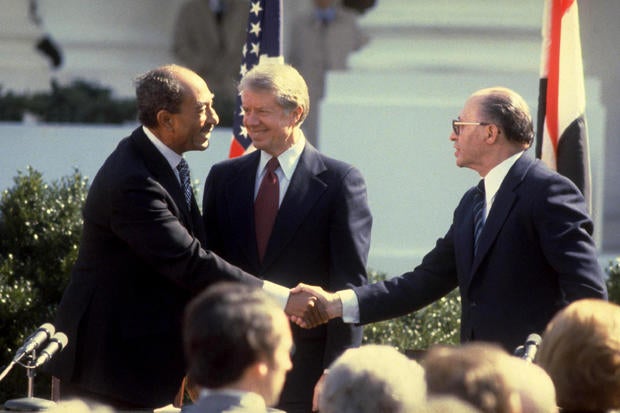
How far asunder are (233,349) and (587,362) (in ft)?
3.05

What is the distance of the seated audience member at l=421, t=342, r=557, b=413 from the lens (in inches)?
127

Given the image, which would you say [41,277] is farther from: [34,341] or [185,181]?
[34,341]

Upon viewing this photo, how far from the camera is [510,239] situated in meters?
5.13

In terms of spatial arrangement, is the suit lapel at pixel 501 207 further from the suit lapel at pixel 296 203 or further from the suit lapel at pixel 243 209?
the suit lapel at pixel 243 209

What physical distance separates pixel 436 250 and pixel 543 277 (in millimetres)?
808

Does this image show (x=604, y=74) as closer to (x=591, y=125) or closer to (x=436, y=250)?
(x=591, y=125)

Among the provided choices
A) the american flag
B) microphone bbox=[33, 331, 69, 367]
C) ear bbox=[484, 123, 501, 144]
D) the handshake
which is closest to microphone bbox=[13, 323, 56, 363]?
microphone bbox=[33, 331, 69, 367]

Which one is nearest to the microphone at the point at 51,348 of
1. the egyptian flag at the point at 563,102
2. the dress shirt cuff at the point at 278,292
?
the dress shirt cuff at the point at 278,292

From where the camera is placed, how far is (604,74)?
13625 mm

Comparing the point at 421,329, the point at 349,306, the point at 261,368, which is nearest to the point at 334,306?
the point at 349,306

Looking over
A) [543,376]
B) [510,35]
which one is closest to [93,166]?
[510,35]

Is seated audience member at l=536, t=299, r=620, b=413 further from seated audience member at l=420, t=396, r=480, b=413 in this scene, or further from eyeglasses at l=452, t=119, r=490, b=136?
eyeglasses at l=452, t=119, r=490, b=136

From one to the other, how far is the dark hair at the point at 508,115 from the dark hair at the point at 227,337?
2268mm

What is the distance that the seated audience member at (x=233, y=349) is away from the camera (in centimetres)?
324
